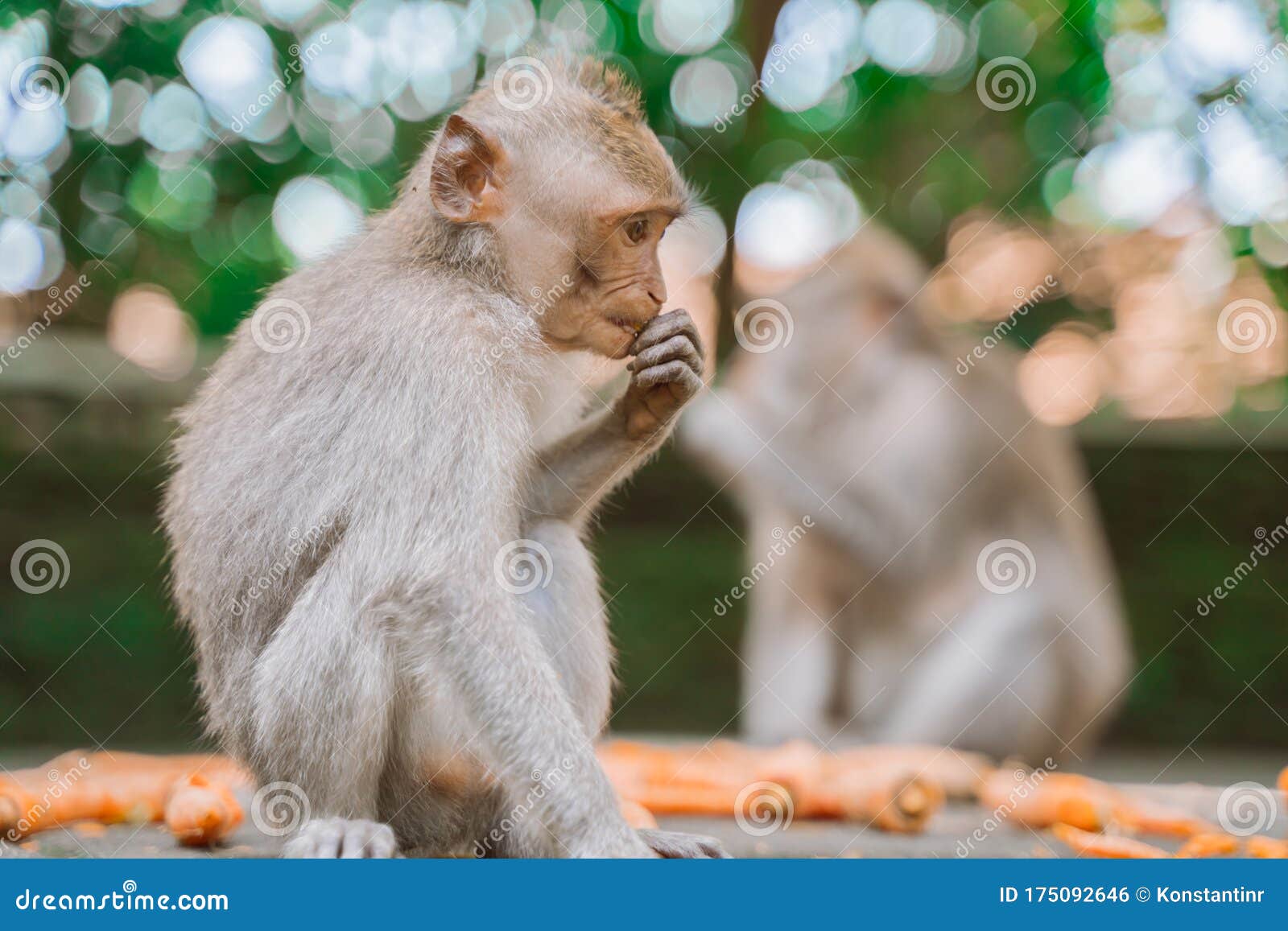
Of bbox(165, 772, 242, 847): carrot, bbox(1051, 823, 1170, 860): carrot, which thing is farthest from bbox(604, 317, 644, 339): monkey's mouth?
bbox(1051, 823, 1170, 860): carrot

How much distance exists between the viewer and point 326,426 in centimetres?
373

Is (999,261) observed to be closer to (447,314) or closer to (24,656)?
(447,314)

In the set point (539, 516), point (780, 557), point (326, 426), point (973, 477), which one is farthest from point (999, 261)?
point (326, 426)

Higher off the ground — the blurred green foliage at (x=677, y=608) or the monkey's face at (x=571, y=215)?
the monkey's face at (x=571, y=215)

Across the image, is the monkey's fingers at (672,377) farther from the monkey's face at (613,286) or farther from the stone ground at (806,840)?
the stone ground at (806,840)

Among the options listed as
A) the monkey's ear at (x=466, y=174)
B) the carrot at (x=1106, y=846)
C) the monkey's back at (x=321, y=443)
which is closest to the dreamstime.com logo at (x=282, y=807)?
the monkey's back at (x=321, y=443)

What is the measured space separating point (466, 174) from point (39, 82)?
2.50 metres

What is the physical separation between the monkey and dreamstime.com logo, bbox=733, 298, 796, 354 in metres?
0.05

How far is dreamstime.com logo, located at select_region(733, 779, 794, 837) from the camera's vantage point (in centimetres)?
502

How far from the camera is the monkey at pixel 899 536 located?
26.6 ft

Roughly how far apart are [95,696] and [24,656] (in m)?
0.55
